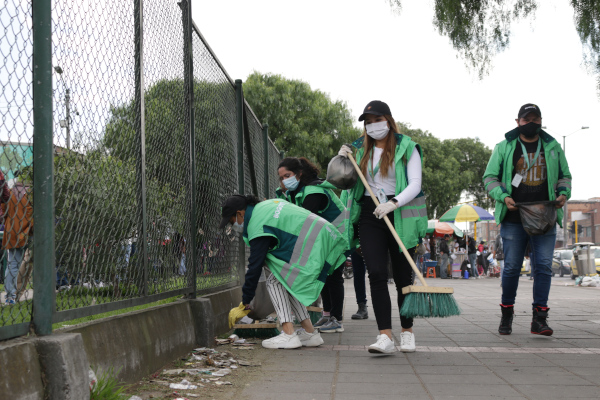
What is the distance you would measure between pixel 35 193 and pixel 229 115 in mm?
4329

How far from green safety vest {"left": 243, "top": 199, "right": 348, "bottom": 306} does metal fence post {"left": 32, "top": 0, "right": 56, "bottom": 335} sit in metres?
2.18

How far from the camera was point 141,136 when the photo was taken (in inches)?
152

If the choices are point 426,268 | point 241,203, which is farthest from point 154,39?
point 426,268

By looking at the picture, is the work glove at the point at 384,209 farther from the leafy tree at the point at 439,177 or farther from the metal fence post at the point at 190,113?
the leafy tree at the point at 439,177

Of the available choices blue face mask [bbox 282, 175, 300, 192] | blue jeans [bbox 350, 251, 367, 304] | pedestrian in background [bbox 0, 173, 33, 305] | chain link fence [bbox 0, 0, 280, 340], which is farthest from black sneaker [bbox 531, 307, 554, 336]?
pedestrian in background [bbox 0, 173, 33, 305]

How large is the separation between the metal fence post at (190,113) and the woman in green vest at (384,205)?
1.21 metres

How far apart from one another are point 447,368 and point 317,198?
208 centimetres

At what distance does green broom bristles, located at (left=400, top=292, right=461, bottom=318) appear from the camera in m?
4.20

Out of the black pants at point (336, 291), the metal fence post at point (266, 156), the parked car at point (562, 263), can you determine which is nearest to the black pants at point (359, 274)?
the black pants at point (336, 291)

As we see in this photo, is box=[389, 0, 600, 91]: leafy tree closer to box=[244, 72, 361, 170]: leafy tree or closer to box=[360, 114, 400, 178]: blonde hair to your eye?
box=[360, 114, 400, 178]: blonde hair

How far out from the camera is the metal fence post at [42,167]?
262 centimetres

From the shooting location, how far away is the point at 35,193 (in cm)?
264

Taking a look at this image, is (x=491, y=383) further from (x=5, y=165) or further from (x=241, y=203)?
(x=5, y=165)

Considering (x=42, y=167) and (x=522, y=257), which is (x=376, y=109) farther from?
(x=42, y=167)
